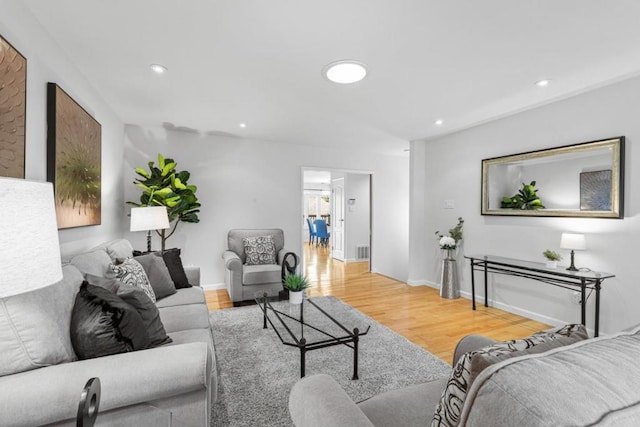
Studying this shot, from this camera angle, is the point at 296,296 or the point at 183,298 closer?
the point at 183,298

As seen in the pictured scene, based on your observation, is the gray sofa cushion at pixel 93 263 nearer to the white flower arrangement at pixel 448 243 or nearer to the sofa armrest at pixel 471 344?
the sofa armrest at pixel 471 344

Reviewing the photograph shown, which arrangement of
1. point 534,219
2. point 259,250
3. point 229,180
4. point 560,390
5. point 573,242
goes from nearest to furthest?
point 560,390
point 573,242
point 534,219
point 259,250
point 229,180

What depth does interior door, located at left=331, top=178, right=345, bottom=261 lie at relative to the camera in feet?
24.6

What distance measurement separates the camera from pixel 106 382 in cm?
104

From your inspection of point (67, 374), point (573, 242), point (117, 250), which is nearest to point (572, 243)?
point (573, 242)

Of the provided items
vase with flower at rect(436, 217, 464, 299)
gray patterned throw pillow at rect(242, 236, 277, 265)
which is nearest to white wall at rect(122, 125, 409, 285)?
gray patterned throw pillow at rect(242, 236, 277, 265)

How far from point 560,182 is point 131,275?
4.09 m

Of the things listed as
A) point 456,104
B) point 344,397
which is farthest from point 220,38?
point 456,104

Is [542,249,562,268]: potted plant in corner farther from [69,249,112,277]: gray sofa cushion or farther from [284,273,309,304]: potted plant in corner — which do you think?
[69,249,112,277]: gray sofa cushion

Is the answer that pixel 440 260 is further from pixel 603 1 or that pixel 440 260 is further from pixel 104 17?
pixel 104 17

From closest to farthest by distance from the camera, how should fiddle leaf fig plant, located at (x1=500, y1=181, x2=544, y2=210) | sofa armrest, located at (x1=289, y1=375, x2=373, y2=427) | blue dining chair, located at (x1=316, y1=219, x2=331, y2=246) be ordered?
sofa armrest, located at (x1=289, y1=375, x2=373, y2=427) < fiddle leaf fig plant, located at (x1=500, y1=181, x2=544, y2=210) < blue dining chair, located at (x1=316, y1=219, x2=331, y2=246)

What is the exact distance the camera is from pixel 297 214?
5180 mm

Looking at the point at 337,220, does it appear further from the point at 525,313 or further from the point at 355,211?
the point at 525,313

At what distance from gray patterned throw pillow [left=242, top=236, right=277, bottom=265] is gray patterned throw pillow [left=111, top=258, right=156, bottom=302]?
6.69ft
